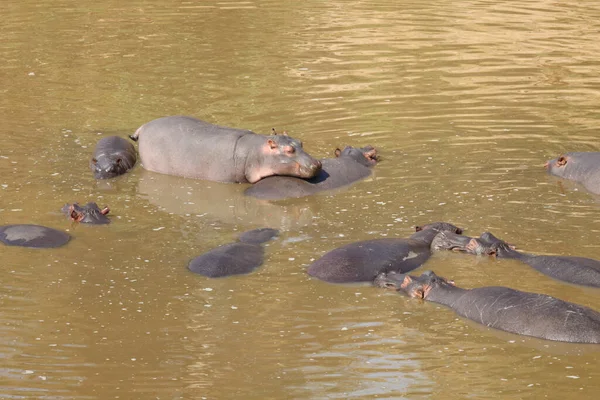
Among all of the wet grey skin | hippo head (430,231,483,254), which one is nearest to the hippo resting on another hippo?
A: hippo head (430,231,483,254)

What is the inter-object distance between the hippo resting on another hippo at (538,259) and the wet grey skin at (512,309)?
745 millimetres

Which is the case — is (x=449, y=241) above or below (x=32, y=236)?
above

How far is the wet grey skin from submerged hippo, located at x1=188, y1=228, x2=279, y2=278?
1.32 metres

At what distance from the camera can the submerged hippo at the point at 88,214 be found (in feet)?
35.1

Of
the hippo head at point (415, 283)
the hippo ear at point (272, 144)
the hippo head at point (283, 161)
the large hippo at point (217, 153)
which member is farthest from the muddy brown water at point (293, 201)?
the hippo ear at point (272, 144)

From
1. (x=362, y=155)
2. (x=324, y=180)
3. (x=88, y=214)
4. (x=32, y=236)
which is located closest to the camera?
(x=32, y=236)

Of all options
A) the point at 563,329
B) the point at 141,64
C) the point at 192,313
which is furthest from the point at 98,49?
the point at 563,329

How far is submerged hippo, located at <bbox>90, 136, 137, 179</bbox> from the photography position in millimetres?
12227

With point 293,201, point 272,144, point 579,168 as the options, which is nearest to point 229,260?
point 293,201

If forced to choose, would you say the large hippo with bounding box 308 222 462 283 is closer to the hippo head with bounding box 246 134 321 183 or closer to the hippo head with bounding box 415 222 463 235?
the hippo head with bounding box 415 222 463 235

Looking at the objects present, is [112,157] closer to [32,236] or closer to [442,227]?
[32,236]

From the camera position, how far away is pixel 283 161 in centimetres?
1188

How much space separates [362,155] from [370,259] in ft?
11.1

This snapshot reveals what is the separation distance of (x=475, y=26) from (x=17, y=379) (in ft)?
49.2
